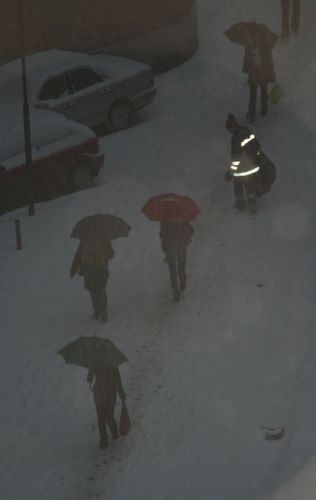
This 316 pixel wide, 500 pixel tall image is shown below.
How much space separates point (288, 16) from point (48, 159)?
9.66 metres

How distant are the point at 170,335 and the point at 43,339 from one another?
157 centimetres

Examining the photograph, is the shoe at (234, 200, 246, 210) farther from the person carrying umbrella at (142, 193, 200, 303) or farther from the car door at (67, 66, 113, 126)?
the car door at (67, 66, 113, 126)

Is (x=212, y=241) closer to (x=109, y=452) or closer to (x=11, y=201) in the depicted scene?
(x=11, y=201)

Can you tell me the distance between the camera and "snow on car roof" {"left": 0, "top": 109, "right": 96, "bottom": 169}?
20000 mm

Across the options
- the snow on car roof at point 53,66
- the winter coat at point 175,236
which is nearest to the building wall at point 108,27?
the snow on car roof at point 53,66

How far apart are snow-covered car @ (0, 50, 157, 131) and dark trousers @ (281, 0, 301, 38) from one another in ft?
16.4

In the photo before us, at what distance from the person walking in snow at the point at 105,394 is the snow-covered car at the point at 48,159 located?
23.0 feet

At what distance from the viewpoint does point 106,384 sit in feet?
43.4

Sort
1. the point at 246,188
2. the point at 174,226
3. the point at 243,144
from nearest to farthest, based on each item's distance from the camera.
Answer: the point at 174,226
the point at 243,144
the point at 246,188

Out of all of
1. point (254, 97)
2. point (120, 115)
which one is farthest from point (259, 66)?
point (120, 115)

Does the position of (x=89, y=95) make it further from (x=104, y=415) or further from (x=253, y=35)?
(x=104, y=415)

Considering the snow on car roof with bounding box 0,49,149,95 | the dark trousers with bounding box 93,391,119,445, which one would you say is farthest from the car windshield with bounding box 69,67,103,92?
the dark trousers with bounding box 93,391,119,445

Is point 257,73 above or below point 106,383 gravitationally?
below

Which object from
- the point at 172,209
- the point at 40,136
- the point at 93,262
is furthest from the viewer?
the point at 40,136
